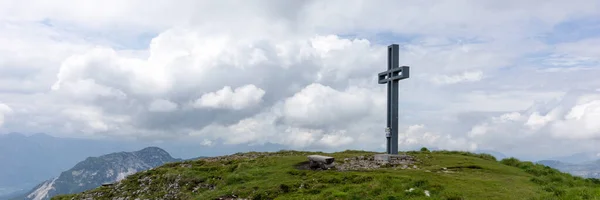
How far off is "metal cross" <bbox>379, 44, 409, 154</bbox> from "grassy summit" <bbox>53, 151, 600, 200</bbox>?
203cm

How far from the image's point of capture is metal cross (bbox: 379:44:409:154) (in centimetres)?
2944

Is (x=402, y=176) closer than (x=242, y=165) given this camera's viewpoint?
Yes

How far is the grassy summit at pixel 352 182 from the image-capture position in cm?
1723

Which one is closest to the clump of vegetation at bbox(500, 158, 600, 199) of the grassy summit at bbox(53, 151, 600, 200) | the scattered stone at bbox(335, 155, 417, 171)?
the grassy summit at bbox(53, 151, 600, 200)

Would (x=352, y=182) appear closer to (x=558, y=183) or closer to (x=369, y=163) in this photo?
(x=369, y=163)

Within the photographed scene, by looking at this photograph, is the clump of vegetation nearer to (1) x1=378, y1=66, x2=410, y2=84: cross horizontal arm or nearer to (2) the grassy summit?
(2) the grassy summit

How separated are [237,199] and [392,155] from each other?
12247mm

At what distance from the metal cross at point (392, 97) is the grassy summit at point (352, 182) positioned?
6.66 feet

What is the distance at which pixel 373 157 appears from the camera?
2917cm

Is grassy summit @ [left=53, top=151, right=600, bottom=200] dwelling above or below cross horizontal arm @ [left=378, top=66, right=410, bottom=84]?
below

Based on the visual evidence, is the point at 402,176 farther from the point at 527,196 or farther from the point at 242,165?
the point at 242,165

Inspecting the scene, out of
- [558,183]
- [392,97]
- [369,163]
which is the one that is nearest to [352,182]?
[369,163]

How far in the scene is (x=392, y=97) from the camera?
30.0 meters

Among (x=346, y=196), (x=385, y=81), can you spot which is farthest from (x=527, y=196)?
(x=385, y=81)
